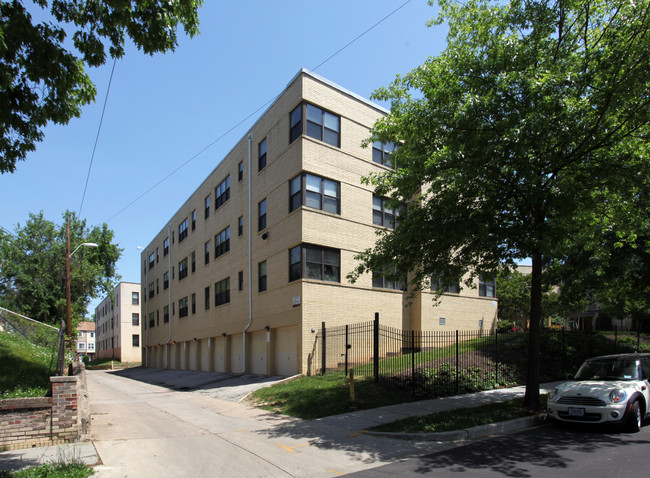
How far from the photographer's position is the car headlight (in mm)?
8734

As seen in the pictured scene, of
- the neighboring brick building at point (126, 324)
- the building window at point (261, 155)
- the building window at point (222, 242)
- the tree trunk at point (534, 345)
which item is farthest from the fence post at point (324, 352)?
the neighboring brick building at point (126, 324)

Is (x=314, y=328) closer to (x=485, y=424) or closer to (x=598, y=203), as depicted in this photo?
(x=485, y=424)

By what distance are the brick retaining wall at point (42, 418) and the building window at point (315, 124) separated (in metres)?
13.2

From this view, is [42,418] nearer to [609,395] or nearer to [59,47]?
[59,47]

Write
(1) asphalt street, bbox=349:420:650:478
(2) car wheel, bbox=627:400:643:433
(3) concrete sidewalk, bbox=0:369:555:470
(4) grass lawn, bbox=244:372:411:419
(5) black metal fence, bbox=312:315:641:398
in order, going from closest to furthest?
(1) asphalt street, bbox=349:420:650:478 < (3) concrete sidewalk, bbox=0:369:555:470 < (2) car wheel, bbox=627:400:643:433 < (4) grass lawn, bbox=244:372:411:419 < (5) black metal fence, bbox=312:315:641:398

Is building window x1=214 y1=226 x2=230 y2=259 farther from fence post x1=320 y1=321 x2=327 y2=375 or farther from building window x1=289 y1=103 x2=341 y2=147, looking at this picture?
fence post x1=320 y1=321 x2=327 y2=375

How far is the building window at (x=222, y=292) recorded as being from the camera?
26234mm

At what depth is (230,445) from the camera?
8.92 m

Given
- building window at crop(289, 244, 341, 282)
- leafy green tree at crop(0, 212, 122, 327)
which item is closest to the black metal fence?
building window at crop(289, 244, 341, 282)

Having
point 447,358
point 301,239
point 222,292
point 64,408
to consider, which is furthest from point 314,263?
point 64,408

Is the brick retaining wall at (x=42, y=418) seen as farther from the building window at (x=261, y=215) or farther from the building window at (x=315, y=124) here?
the building window at (x=261, y=215)

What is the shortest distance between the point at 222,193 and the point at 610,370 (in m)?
22.9

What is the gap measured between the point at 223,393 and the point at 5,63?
45.2ft

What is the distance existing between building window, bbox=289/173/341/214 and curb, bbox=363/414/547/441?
10.9 meters
